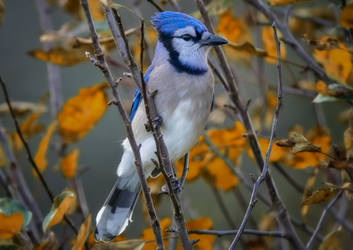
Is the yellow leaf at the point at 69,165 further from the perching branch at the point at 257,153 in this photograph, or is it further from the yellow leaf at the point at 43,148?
the perching branch at the point at 257,153

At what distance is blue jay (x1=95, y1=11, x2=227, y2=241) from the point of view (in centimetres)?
238

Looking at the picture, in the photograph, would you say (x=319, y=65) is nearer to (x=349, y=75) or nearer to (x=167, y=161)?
(x=349, y=75)

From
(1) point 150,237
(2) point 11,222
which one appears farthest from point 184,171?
(2) point 11,222

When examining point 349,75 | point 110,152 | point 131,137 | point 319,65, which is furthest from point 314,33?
point 110,152

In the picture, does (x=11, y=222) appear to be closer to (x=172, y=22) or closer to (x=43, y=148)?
(x=43, y=148)

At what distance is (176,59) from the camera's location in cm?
254

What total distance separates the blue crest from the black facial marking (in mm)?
31

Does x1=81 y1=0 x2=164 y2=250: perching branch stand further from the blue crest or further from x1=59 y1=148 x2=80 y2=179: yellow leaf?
x1=59 y1=148 x2=80 y2=179: yellow leaf

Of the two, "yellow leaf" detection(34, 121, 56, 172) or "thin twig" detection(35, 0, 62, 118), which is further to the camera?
"thin twig" detection(35, 0, 62, 118)

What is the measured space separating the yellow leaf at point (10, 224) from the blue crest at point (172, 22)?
0.97 m

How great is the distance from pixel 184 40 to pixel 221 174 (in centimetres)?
54

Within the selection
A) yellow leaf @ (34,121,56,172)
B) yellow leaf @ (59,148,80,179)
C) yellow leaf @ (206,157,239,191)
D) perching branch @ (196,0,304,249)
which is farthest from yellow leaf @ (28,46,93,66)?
yellow leaf @ (206,157,239,191)

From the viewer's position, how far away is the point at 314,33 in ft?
10.1

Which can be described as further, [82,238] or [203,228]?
[203,228]
